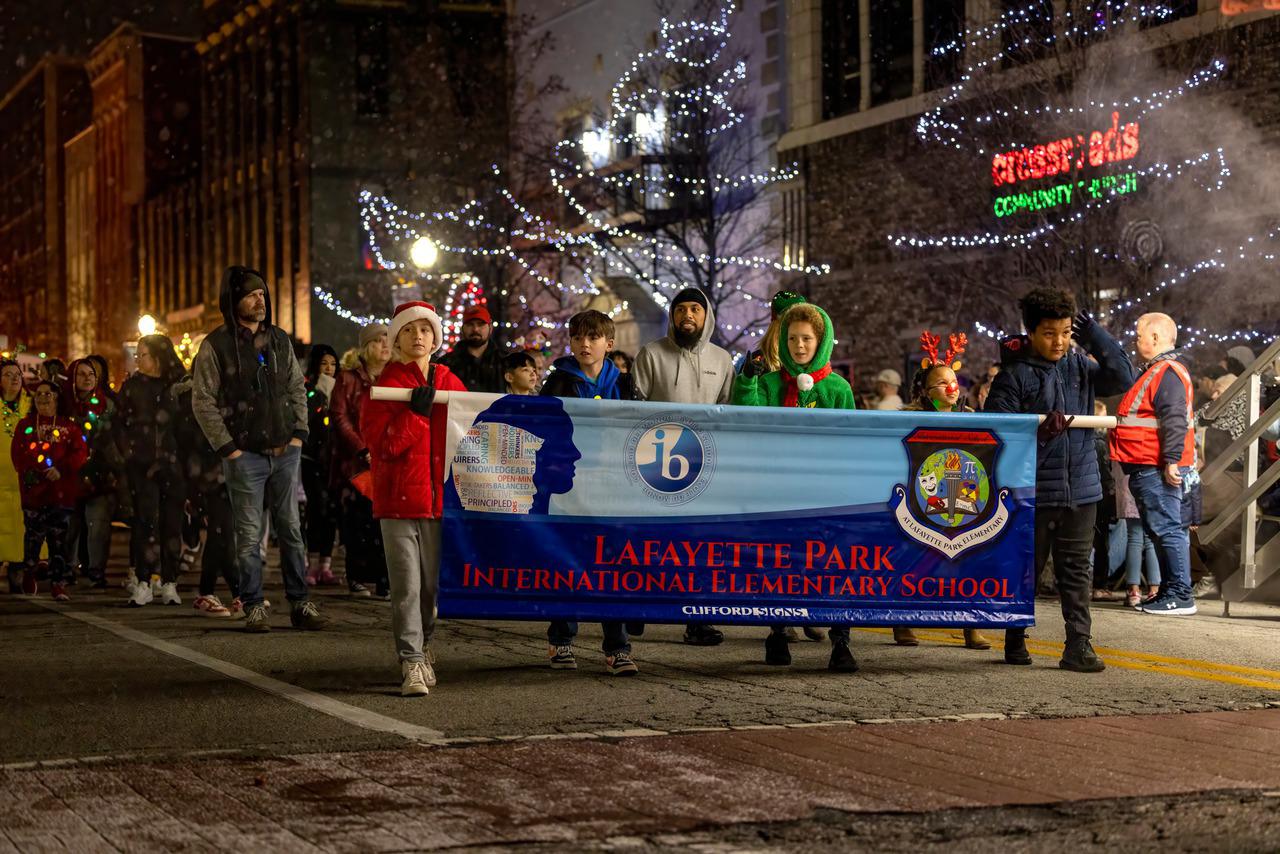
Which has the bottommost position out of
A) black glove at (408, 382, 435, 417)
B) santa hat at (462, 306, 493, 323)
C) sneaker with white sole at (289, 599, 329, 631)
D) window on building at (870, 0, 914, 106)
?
sneaker with white sole at (289, 599, 329, 631)

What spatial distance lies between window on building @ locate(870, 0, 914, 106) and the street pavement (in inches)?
855

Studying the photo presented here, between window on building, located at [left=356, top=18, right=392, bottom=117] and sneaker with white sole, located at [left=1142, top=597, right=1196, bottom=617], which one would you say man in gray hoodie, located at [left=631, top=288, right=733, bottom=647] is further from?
window on building, located at [left=356, top=18, right=392, bottom=117]

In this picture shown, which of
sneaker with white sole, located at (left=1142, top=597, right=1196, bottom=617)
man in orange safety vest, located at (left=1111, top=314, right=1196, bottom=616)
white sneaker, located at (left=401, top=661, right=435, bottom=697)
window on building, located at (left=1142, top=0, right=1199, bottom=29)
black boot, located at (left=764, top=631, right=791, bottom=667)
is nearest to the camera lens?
white sneaker, located at (left=401, top=661, right=435, bottom=697)

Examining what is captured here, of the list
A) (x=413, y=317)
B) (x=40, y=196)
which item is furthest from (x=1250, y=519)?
(x=40, y=196)

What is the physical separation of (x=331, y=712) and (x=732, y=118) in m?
24.1

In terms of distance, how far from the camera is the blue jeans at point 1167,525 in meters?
12.0

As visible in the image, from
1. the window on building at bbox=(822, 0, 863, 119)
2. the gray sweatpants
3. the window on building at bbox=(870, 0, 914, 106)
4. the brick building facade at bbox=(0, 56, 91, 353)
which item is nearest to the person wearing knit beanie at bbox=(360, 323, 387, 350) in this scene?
the gray sweatpants

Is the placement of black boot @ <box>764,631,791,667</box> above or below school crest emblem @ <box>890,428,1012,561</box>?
below

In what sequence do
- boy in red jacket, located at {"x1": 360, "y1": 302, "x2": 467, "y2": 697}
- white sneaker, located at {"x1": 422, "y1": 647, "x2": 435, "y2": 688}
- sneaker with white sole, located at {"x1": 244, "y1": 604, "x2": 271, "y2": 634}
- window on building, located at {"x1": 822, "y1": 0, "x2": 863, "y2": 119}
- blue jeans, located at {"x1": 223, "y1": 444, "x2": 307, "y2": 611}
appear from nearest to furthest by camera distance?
white sneaker, located at {"x1": 422, "y1": 647, "x2": 435, "y2": 688}
boy in red jacket, located at {"x1": 360, "y1": 302, "x2": 467, "y2": 697}
sneaker with white sole, located at {"x1": 244, "y1": 604, "x2": 271, "y2": 634}
blue jeans, located at {"x1": 223, "y1": 444, "x2": 307, "y2": 611}
window on building, located at {"x1": 822, "y1": 0, "x2": 863, "y2": 119}

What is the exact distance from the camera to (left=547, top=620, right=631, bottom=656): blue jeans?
842cm

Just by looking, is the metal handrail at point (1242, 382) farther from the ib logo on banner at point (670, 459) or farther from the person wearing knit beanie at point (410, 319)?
the person wearing knit beanie at point (410, 319)

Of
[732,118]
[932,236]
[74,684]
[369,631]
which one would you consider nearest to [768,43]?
[732,118]

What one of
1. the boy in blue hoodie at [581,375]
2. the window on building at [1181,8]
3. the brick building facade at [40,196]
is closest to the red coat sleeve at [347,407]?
the boy in blue hoodie at [581,375]

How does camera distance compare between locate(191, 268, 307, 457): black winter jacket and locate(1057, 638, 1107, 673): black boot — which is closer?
locate(1057, 638, 1107, 673): black boot
